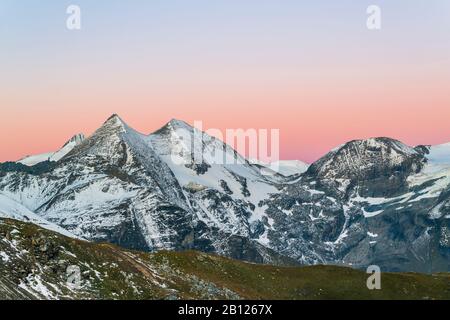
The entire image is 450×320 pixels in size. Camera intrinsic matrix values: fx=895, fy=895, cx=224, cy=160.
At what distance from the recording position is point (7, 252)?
180500mm

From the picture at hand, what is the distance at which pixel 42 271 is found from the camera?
179 metres
